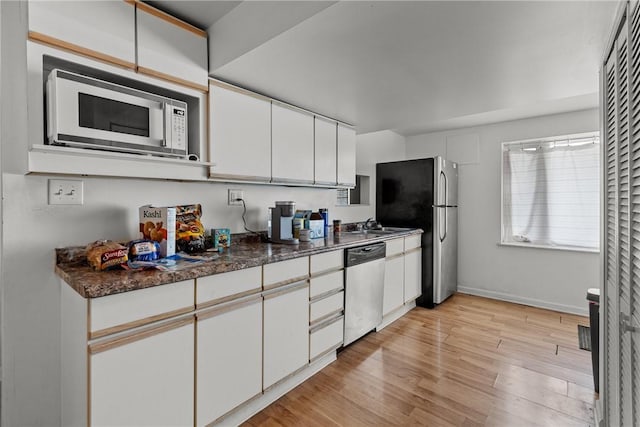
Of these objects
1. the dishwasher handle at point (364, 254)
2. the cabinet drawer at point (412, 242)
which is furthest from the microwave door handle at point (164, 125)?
the cabinet drawer at point (412, 242)

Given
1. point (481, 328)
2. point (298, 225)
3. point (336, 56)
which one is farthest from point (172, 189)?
point (481, 328)

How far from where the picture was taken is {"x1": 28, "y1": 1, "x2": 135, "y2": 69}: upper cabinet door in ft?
4.09

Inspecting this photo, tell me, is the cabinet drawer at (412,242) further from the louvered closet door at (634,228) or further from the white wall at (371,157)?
the louvered closet door at (634,228)

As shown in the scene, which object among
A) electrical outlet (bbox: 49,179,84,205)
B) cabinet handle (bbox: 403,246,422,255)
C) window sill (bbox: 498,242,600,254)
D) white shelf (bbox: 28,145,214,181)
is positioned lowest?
cabinet handle (bbox: 403,246,422,255)

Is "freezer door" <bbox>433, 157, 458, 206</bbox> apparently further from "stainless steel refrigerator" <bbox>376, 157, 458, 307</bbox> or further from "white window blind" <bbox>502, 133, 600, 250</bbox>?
"white window blind" <bbox>502, 133, 600, 250</bbox>

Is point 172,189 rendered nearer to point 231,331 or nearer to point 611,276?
point 231,331

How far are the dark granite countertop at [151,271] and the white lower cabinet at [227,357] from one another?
0.68 ft

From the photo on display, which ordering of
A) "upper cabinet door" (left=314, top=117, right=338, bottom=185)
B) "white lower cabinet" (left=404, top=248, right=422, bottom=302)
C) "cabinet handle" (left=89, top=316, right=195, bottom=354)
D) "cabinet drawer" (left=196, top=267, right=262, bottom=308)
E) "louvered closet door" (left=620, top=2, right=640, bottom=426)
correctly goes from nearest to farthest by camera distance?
"louvered closet door" (left=620, top=2, right=640, bottom=426) < "cabinet handle" (left=89, top=316, right=195, bottom=354) < "cabinet drawer" (left=196, top=267, right=262, bottom=308) < "upper cabinet door" (left=314, top=117, right=338, bottom=185) < "white lower cabinet" (left=404, top=248, right=422, bottom=302)

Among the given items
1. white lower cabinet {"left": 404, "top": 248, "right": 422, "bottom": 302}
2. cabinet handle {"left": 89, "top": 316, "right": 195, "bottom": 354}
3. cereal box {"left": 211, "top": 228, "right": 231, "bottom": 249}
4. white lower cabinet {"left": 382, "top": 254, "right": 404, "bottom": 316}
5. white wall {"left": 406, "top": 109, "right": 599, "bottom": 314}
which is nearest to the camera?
cabinet handle {"left": 89, "top": 316, "right": 195, "bottom": 354}

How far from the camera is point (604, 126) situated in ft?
4.54

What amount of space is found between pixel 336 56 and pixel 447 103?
3.99ft

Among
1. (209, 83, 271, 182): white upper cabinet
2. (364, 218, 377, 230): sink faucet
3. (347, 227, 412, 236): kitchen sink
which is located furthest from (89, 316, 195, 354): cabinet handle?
(364, 218, 377, 230): sink faucet

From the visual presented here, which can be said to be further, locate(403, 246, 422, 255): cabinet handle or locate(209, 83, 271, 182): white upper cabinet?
locate(403, 246, 422, 255): cabinet handle

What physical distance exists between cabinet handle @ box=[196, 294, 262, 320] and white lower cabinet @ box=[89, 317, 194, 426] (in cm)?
7
